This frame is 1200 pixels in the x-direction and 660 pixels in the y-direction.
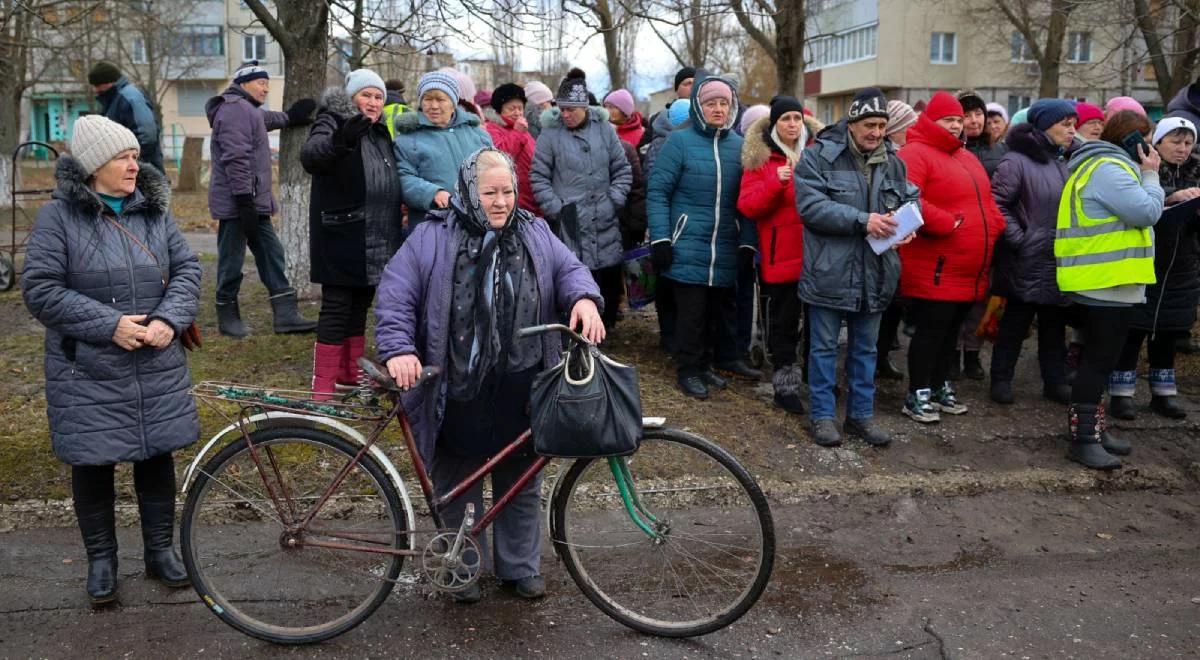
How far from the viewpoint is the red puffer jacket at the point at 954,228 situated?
638 cm

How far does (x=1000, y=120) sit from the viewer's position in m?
7.94

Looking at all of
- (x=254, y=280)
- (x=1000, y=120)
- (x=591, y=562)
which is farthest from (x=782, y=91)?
(x=591, y=562)

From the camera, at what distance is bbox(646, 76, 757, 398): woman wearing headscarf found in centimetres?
680

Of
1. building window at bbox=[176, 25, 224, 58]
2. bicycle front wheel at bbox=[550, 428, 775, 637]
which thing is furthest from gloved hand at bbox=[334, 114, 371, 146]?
building window at bbox=[176, 25, 224, 58]

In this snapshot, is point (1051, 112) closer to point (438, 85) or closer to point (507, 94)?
point (438, 85)

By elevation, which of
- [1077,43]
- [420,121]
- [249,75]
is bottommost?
[420,121]

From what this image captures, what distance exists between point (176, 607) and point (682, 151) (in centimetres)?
411

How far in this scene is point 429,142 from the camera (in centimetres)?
618

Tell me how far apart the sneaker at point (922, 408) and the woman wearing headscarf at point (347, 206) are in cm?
339

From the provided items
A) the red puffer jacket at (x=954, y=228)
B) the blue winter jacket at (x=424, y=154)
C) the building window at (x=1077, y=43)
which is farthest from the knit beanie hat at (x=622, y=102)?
the building window at (x=1077, y=43)

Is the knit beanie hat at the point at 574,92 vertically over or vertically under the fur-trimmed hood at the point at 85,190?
over

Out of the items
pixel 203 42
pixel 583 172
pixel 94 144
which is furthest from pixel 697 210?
pixel 203 42

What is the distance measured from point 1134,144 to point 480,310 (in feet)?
14.5

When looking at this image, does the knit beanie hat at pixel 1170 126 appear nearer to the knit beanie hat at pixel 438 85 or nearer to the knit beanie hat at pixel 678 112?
the knit beanie hat at pixel 678 112
